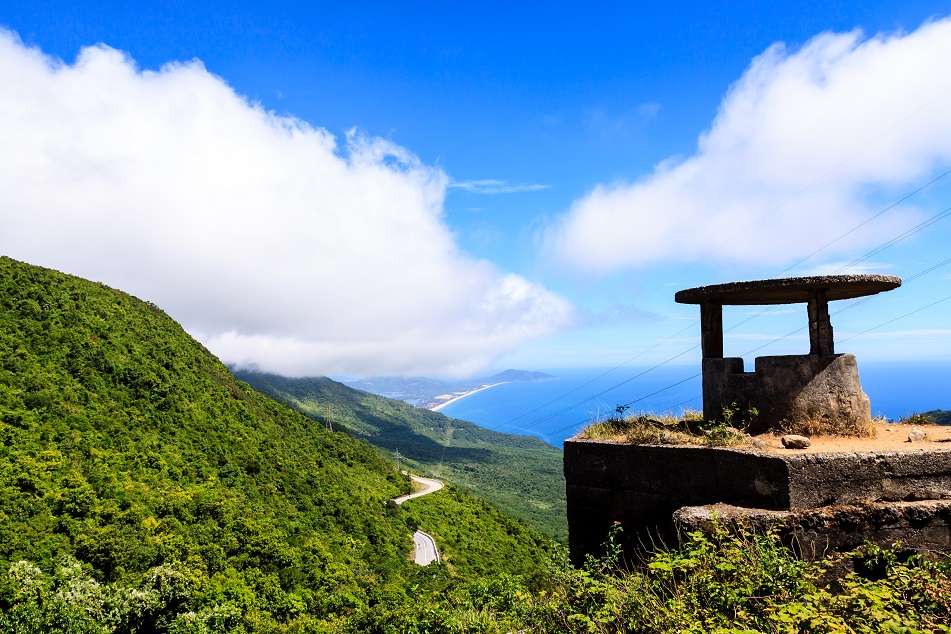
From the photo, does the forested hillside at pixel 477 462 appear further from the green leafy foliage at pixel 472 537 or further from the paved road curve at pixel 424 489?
the paved road curve at pixel 424 489

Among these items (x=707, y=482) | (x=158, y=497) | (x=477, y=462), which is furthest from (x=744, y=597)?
(x=477, y=462)

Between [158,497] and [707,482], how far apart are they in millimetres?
36317

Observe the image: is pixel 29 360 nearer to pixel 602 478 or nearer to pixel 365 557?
pixel 365 557

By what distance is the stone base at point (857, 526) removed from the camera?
468cm

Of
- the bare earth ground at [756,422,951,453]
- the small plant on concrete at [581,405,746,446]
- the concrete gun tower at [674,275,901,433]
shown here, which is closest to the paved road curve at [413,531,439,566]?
the small plant on concrete at [581,405,746,446]

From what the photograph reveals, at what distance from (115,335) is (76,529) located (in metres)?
27.5

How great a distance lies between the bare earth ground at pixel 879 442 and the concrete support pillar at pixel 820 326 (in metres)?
1.10

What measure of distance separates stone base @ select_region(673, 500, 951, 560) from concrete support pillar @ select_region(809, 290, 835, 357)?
2097 millimetres

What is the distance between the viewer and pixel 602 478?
20.3ft

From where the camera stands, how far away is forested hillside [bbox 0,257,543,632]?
2339 centimetres

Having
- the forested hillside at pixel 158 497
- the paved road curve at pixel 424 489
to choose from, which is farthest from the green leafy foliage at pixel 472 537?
the paved road curve at pixel 424 489

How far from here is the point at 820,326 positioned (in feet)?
20.9

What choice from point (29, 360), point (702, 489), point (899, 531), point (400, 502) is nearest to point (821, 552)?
point (899, 531)

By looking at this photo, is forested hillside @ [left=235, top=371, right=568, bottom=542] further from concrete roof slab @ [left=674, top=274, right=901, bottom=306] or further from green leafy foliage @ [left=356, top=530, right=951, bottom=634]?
green leafy foliage @ [left=356, top=530, right=951, bottom=634]
